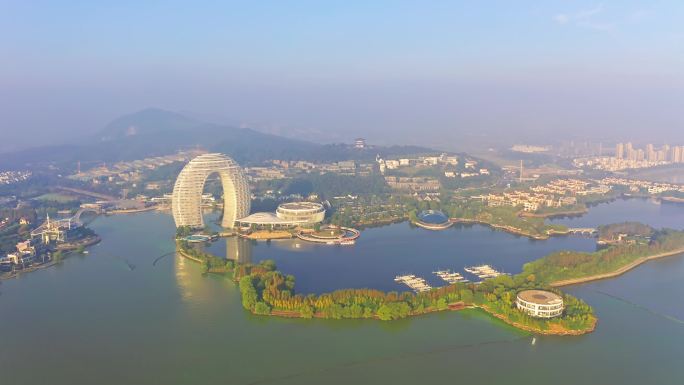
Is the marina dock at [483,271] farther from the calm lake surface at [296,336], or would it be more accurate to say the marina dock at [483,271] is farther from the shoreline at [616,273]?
the shoreline at [616,273]

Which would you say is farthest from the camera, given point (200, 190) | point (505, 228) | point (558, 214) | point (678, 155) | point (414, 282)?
point (678, 155)

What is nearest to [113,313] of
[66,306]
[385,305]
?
[66,306]

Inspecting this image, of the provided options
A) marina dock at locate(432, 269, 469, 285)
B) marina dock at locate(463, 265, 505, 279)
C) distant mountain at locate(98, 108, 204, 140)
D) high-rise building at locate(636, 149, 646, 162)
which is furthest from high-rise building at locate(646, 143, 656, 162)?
distant mountain at locate(98, 108, 204, 140)

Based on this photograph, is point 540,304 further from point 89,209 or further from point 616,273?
point 89,209

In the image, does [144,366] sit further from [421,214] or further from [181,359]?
[421,214]

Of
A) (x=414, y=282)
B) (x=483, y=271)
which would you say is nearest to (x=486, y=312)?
(x=414, y=282)

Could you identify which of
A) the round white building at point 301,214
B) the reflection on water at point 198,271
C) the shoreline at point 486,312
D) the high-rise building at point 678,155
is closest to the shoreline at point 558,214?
the round white building at point 301,214

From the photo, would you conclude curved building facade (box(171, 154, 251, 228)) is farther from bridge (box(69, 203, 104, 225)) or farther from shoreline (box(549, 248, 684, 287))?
shoreline (box(549, 248, 684, 287))
